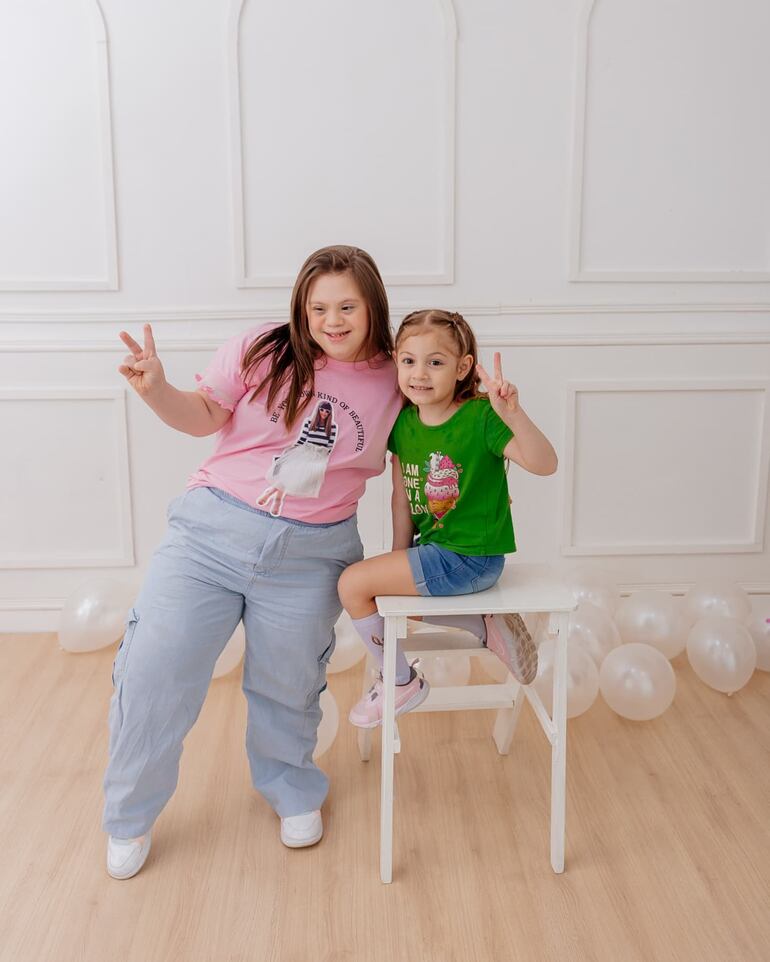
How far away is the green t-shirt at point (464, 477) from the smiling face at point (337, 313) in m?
0.21

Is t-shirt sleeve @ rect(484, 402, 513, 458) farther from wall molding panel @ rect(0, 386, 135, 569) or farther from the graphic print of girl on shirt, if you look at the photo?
wall molding panel @ rect(0, 386, 135, 569)

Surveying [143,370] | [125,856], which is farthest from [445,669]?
[143,370]

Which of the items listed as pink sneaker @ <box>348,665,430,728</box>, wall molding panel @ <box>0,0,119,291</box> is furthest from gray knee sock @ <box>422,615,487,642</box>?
wall molding panel @ <box>0,0,119,291</box>

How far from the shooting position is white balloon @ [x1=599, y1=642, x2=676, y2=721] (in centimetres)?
236

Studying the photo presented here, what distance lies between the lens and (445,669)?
8.05 feet

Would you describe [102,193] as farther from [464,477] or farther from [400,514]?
[464,477]

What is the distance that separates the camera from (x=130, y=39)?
274cm

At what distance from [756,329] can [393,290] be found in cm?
115

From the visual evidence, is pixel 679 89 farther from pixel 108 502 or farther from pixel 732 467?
pixel 108 502

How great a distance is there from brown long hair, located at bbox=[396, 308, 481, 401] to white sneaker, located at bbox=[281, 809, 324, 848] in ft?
3.03

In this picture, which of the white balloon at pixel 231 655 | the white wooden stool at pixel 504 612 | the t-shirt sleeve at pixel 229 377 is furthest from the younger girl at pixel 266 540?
the white balloon at pixel 231 655

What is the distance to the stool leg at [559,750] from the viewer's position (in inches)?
73.6

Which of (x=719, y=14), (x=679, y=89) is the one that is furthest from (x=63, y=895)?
(x=719, y=14)

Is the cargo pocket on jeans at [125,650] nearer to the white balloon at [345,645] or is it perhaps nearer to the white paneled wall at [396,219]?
the white balloon at [345,645]
